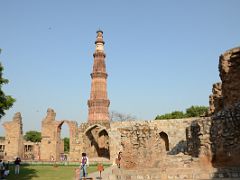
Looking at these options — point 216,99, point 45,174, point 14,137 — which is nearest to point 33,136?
point 14,137

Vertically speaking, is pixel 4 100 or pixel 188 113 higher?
pixel 188 113

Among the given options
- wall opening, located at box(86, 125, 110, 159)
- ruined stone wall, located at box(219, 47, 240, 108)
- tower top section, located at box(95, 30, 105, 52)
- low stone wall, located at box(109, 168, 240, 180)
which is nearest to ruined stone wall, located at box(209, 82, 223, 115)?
ruined stone wall, located at box(219, 47, 240, 108)

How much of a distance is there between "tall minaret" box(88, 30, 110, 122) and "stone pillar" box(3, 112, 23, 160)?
29.8ft

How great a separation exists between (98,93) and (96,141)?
290 inches

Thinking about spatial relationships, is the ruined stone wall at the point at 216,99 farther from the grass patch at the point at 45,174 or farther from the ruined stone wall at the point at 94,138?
the ruined stone wall at the point at 94,138

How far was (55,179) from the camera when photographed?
10.2 meters

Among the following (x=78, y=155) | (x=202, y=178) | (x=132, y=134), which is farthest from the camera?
(x=78, y=155)

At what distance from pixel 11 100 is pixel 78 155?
55.4 ft

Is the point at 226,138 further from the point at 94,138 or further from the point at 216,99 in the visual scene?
the point at 94,138

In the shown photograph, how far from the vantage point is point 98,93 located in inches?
1421

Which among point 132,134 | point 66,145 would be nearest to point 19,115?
point 132,134

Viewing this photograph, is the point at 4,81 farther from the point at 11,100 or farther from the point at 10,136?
the point at 10,136

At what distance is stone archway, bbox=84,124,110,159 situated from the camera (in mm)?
27531

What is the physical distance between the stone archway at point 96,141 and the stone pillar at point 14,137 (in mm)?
7449
